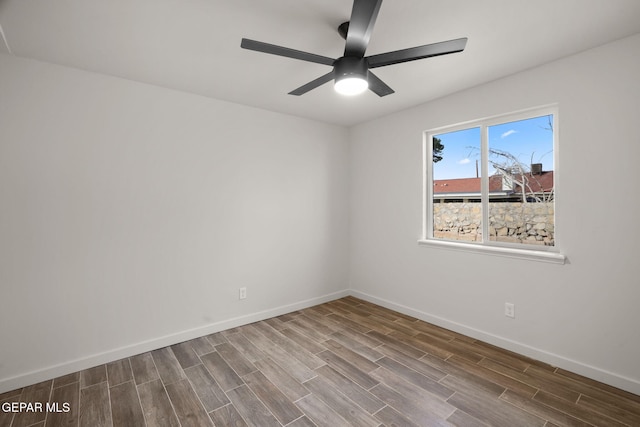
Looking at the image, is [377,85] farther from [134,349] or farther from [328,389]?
[134,349]

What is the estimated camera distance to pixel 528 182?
8.75 feet

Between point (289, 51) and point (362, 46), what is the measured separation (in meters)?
0.41

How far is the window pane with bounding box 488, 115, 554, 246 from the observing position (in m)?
2.55

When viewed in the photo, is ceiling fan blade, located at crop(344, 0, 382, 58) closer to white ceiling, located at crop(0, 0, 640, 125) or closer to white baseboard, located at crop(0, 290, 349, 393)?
white ceiling, located at crop(0, 0, 640, 125)

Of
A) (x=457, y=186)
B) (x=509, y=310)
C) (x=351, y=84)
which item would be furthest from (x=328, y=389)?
(x=457, y=186)

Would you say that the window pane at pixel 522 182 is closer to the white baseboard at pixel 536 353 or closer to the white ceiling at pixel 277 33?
the white ceiling at pixel 277 33

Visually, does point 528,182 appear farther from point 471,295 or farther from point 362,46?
point 362,46

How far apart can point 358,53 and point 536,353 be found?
9.11ft

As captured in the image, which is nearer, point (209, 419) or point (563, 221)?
point (209, 419)

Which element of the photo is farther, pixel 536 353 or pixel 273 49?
pixel 536 353

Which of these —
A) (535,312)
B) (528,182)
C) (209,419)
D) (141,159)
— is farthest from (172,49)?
(535,312)

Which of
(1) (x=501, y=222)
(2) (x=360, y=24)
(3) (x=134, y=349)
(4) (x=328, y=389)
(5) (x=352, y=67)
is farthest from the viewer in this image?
(1) (x=501, y=222)

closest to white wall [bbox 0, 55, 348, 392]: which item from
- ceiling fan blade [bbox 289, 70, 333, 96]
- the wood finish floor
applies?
the wood finish floor

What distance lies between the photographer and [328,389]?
212cm
